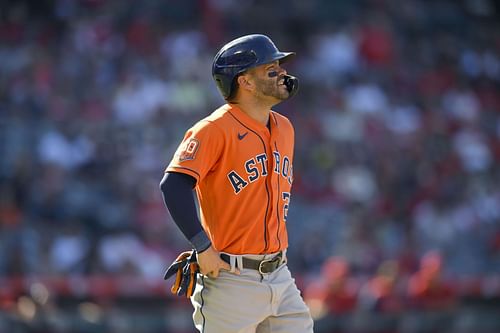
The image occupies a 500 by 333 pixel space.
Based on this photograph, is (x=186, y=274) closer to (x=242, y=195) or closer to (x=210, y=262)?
(x=210, y=262)

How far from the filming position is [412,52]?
15453 mm

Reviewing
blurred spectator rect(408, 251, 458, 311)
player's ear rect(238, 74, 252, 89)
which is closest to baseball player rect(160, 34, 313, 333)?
player's ear rect(238, 74, 252, 89)

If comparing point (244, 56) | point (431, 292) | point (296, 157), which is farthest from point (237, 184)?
point (296, 157)

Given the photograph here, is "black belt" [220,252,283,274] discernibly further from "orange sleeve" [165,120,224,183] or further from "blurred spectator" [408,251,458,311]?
"blurred spectator" [408,251,458,311]

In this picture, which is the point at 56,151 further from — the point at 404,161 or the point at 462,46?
the point at 462,46

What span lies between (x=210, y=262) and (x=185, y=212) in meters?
0.25

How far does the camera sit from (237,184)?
464 centimetres

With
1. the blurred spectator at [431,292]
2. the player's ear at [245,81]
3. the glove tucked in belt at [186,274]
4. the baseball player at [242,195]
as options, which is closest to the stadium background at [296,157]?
the blurred spectator at [431,292]

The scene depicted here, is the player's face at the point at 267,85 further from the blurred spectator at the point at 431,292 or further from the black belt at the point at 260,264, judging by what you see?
the blurred spectator at the point at 431,292

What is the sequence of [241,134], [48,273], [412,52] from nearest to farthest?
[241,134] → [48,273] → [412,52]

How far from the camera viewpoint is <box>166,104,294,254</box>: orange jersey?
15.0ft

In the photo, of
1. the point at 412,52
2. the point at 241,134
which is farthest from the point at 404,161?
the point at 241,134

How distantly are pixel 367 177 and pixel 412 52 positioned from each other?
307 centimetres

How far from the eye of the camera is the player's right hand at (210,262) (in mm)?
4453
